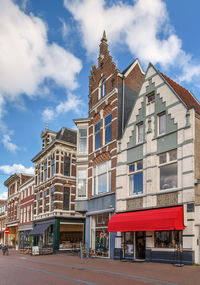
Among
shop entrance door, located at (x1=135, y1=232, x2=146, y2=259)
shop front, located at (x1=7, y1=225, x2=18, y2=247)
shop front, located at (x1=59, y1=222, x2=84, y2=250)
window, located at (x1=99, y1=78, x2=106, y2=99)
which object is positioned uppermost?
window, located at (x1=99, y1=78, x2=106, y2=99)

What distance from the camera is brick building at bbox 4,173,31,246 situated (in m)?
54.3

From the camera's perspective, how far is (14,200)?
56.5m

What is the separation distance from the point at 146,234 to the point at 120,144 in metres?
7.28

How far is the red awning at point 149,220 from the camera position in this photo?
1756 centimetres

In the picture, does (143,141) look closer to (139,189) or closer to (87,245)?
(139,189)

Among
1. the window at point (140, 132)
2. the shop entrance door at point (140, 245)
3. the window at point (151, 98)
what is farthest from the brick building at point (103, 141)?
the window at point (151, 98)

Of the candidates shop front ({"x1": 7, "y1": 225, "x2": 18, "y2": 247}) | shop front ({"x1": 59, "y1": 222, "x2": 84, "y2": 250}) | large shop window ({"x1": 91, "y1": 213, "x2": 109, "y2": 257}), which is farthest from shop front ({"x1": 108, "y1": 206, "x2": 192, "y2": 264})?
shop front ({"x1": 7, "y1": 225, "x2": 18, "y2": 247})

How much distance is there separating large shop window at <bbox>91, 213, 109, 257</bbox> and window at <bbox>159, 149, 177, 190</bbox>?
23.8 ft

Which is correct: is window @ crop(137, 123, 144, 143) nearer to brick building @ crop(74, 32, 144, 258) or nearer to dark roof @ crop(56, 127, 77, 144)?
brick building @ crop(74, 32, 144, 258)

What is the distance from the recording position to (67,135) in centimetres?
3884

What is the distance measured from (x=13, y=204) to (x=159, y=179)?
42.3 meters

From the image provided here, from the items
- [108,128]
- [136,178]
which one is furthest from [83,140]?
[136,178]

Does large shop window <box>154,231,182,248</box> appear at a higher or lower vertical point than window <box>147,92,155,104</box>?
lower

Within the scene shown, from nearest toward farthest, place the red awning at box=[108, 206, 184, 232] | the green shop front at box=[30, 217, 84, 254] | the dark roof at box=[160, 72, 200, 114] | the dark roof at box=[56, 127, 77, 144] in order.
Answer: the red awning at box=[108, 206, 184, 232] → the dark roof at box=[160, 72, 200, 114] → the green shop front at box=[30, 217, 84, 254] → the dark roof at box=[56, 127, 77, 144]
